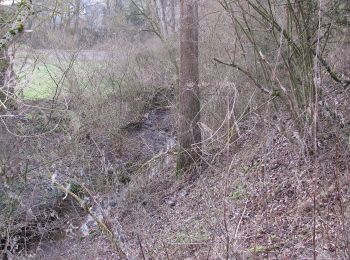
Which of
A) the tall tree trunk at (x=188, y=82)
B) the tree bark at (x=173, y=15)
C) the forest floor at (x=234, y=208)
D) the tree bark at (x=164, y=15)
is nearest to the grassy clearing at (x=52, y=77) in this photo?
the forest floor at (x=234, y=208)

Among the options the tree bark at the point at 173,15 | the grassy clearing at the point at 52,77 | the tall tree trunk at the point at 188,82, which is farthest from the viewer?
the tree bark at the point at 173,15

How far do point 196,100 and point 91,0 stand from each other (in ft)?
27.9

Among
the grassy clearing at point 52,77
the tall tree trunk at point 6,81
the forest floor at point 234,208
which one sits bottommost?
the forest floor at point 234,208

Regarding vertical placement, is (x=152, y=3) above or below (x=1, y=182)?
above

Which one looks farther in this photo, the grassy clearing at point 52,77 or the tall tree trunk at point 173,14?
the tall tree trunk at point 173,14

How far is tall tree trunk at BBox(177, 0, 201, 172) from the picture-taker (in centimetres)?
925

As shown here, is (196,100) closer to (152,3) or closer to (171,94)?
(171,94)

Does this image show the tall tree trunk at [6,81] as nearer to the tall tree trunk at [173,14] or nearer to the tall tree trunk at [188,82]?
the tall tree trunk at [188,82]

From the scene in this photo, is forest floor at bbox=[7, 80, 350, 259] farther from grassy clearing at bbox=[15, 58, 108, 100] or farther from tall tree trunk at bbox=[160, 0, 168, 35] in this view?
tall tree trunk at bbox=[160, 0, 168, 35]

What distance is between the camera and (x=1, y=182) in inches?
311

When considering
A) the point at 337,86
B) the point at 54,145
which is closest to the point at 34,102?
the point at 54,145

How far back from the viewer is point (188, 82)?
9492mm

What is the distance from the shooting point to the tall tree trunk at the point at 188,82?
925 cm

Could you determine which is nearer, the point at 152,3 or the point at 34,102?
the point at 34,102
